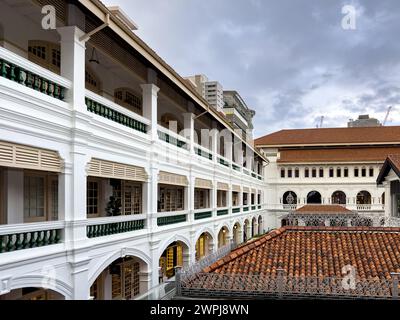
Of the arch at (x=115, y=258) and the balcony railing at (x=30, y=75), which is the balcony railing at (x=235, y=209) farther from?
the balcony railing at (x=30, y=75)

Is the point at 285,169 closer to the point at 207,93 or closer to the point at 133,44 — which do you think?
the point at 207,93

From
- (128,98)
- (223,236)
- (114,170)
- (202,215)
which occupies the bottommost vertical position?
(223,236)

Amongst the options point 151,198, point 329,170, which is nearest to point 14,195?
point 151,198

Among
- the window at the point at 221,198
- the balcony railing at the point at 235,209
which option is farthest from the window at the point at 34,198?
the balcony railing at the point at 235,209

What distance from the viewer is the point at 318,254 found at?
1130cm

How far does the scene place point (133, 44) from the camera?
36.2ft

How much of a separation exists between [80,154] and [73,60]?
7.06 feet

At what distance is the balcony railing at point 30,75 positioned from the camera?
7363 mm

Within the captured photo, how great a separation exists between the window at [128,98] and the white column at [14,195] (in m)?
6.29

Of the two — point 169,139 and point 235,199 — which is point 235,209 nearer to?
point 235,199

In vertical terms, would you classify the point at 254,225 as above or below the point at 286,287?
below

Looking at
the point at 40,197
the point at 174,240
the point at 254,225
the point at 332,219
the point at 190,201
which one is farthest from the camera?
the point at 254,225

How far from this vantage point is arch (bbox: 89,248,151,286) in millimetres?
9956

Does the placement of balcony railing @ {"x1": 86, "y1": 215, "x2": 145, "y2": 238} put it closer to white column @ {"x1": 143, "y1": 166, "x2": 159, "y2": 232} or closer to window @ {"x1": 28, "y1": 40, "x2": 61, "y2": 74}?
white column @ {"x1": 143, "y1": 166, "x2": 159, "y2": 232}
